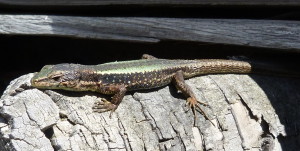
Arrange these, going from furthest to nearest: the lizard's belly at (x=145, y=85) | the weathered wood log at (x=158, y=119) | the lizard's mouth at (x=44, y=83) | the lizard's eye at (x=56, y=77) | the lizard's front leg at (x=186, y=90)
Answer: the lizard's belly at (x=145, y=85), the lizard's eye at (x=56, y=77), the lizard's front leg at (x=186, y=90), the lizard's mouth at (x=44, y=83), the weathered wood log at (x=158, y=119)

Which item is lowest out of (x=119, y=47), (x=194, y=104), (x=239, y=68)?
(x=194, y=104)

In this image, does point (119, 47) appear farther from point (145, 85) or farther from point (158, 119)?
point (158, 119)

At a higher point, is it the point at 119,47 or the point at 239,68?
the point at 119,47

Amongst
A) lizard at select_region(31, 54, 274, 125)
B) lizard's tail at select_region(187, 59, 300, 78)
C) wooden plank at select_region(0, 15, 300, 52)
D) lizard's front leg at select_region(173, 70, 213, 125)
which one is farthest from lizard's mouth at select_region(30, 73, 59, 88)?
lizard's tail at select_region(187, 59, 300, 78)

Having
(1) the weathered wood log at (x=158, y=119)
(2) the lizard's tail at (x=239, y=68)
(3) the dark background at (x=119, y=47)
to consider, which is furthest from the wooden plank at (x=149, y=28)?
(1) the weathered wood log at (x=158, y=119)

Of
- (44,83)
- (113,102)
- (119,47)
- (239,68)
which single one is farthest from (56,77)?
(239,68)

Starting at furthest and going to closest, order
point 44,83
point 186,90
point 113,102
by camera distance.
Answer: point 186,90, point 113,102, point 44,83

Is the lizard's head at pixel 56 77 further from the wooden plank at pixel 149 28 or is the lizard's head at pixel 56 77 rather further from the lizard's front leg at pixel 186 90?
the lizard's front leg at pixel 186 90

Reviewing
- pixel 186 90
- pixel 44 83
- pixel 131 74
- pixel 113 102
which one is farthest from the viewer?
pixel 131 74
